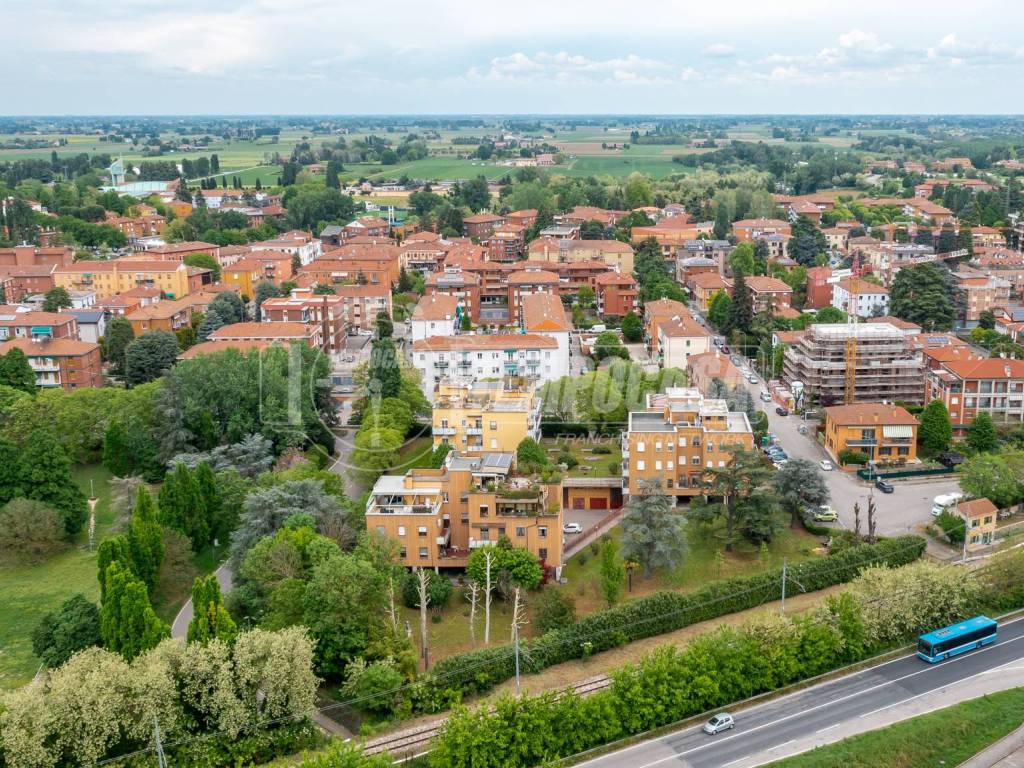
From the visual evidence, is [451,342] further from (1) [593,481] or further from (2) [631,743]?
(2) [631,743]

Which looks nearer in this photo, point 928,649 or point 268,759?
point 268,759

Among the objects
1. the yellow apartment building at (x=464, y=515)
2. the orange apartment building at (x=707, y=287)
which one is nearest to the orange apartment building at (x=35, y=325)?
the yellow apartment building at (x=464, y=515)

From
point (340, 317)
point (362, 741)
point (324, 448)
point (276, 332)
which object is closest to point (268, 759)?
point (362, 741)

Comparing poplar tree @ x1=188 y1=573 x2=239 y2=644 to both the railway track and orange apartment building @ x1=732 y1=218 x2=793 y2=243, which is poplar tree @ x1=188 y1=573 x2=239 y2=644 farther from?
orange apartment building @ x1=732 y1=218 x2=793 y2=243

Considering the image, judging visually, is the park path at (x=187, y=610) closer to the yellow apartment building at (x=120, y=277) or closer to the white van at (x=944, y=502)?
the white van at (x=944, y=502)

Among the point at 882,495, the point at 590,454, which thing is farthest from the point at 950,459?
the point at 590,454
